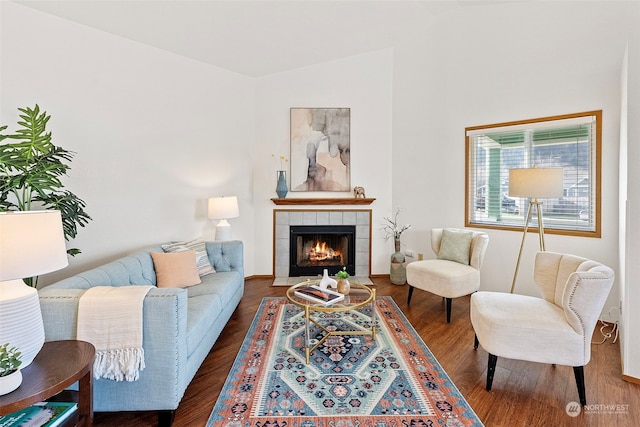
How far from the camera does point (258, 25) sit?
352cm

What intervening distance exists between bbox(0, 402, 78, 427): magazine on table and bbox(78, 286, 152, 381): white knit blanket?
201 millimetres

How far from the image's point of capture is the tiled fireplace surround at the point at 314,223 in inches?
185

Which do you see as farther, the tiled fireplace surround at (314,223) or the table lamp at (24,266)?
the tiled fireplace surround at (314,223)

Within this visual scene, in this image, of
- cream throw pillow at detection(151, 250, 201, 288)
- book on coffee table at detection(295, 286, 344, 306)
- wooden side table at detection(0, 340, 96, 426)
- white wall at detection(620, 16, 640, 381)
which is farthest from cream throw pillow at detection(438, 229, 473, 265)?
wooden side table at detection(0, 340, 96, 426)

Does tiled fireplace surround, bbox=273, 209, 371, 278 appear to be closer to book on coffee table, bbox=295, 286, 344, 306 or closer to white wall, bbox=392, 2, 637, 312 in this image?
white wall, bbox=392, 2, 637, 312

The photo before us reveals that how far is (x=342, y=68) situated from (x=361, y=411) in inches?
170

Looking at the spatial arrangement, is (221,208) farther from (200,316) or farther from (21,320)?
(21,320)

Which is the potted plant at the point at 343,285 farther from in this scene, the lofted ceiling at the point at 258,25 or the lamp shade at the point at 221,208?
the lofted ceiling at the point at 258,25

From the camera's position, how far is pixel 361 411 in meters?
1.86

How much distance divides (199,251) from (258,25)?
2.59 m

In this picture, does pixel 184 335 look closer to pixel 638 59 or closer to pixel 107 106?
pixel 107 106

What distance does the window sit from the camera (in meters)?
3.23

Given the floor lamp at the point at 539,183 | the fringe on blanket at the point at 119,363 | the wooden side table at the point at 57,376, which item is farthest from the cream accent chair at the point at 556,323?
the wooden side table at the point at 57,376

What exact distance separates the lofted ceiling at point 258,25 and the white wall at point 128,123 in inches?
6.8
